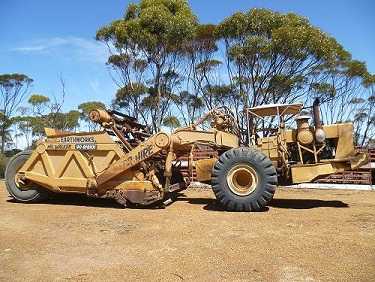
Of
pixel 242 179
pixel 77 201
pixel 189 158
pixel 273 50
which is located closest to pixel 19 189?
pixel 77 201

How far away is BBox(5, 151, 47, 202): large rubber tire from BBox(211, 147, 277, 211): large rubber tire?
165 inches

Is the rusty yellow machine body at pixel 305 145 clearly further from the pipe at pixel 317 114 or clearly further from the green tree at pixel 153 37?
the green tree at pixel 153 37

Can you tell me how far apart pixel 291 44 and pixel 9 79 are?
30.0 meters

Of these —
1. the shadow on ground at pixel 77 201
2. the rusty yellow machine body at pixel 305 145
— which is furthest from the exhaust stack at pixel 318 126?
the shadow on ground at pixel 77 201

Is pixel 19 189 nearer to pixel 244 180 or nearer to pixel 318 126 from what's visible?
pixel 244 180

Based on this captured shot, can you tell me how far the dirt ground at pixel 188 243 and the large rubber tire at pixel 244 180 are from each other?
33cm

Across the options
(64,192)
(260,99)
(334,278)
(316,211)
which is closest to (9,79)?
(260,99)

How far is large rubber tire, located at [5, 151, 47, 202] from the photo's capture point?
33.9ft

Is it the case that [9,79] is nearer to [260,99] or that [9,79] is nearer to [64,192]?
[260,99]

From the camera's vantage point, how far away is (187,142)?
31.5 ft

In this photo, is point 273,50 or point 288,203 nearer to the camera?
point 288,203

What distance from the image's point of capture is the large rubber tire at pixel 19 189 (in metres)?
10.3

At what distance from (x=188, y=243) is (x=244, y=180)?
3326mm

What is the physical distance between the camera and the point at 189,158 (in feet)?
32.8
